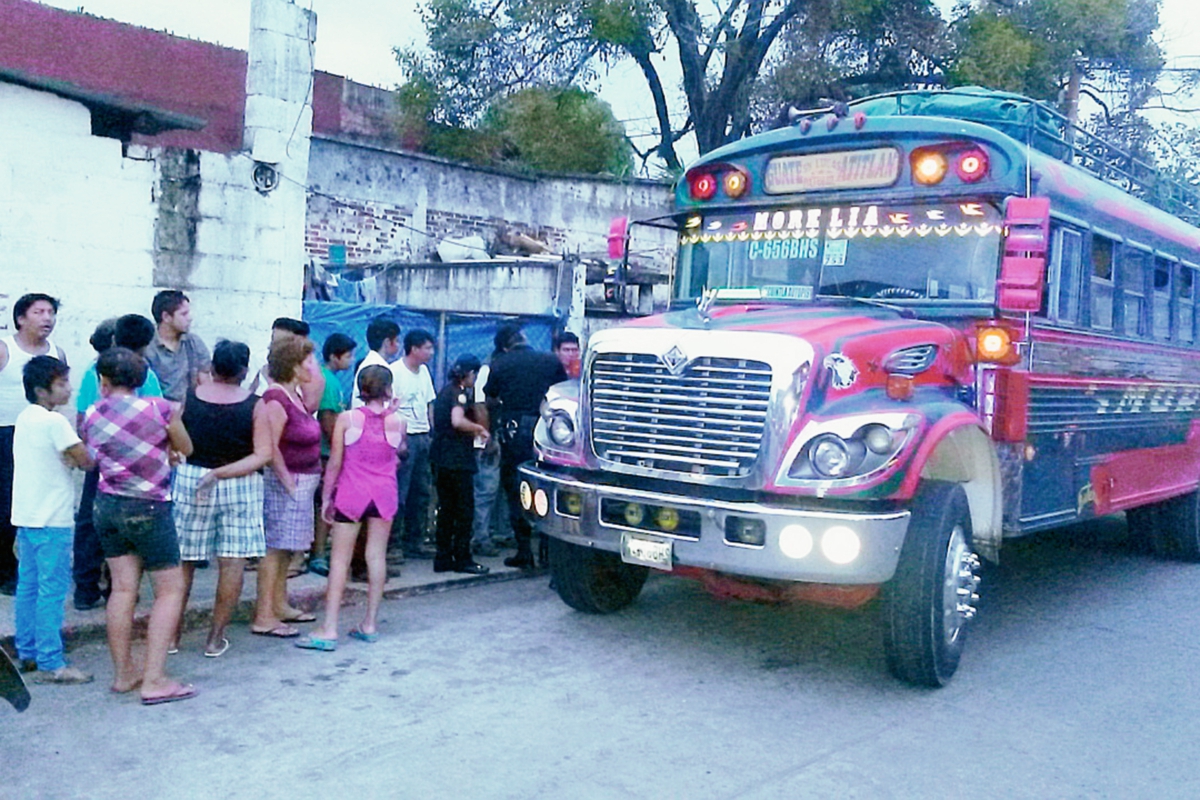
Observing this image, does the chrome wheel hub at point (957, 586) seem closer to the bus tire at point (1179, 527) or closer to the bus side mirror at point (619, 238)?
the bus side mirror at point (619, 238)

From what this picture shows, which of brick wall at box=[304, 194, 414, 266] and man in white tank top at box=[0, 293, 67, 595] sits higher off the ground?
brick wall at box=[304, 194, 414, 266]

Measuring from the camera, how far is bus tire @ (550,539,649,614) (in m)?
6.84

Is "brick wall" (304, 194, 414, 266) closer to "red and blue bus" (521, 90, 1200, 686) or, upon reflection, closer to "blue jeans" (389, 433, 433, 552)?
"blue jeans" (389, 433, 433, 552)

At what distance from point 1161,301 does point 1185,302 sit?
64 cm

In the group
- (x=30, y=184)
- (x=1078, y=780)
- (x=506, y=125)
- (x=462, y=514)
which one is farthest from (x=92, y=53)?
(x=1078, y=780)

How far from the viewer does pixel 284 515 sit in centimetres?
627

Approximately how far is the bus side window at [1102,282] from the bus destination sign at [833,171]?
66.7 inches

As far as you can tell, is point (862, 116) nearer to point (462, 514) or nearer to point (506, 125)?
point (462, 514)

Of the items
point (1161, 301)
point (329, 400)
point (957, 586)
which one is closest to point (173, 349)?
point (329, 400)

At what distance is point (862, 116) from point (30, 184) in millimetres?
5395

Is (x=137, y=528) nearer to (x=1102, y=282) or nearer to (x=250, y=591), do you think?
(x=250, y=591)

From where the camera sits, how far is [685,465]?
229 inches

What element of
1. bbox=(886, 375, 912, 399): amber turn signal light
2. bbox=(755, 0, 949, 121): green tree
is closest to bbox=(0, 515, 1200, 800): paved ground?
bbox=(886, 375, 912, 399): amber turn signal light

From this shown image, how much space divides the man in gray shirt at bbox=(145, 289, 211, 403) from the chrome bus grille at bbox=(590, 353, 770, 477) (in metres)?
2.49
